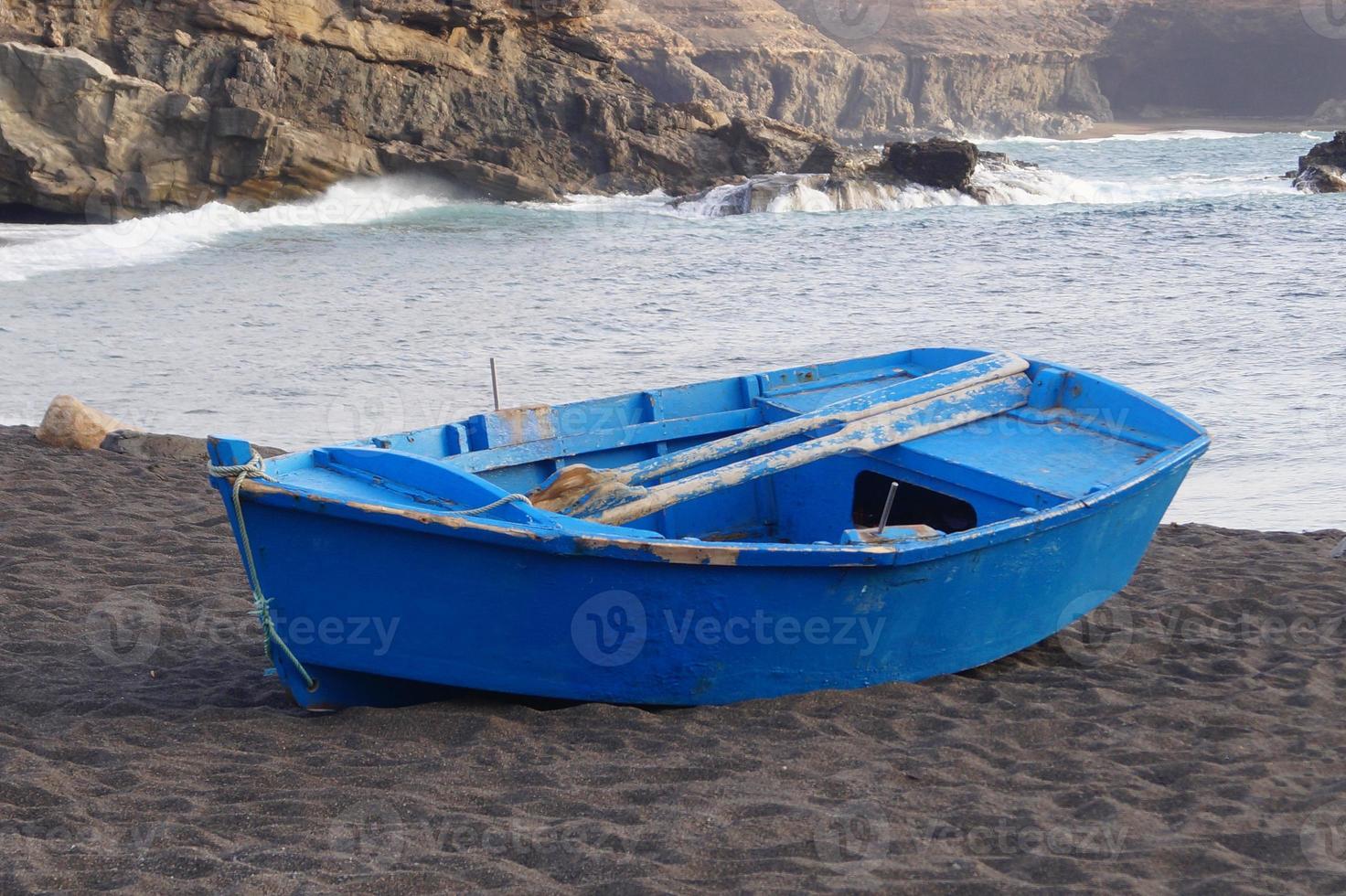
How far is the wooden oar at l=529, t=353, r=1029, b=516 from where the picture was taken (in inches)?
181

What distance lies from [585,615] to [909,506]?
2336 mm

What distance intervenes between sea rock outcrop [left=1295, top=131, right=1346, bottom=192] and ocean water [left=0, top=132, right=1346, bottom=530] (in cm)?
249

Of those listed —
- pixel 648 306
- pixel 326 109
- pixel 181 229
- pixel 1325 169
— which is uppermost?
pixel 326 109

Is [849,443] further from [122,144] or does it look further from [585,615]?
[122,144]

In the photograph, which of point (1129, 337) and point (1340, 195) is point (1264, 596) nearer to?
point (1129, 337)

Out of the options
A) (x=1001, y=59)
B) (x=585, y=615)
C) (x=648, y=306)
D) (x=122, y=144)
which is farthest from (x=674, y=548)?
(x=1001, y=59)

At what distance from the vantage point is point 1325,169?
31.8 metres

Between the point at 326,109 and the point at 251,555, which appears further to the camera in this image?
the point at 326,109

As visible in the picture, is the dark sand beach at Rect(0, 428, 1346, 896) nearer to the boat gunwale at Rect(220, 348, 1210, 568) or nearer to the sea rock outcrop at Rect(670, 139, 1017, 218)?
the boat gunwale at Rect(220, 348, 1210, 568)

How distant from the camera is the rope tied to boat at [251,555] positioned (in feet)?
12.7

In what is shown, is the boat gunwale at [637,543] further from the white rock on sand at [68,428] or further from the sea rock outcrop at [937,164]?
the sea rock outcrop at [937,164]

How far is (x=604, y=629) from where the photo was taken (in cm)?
409

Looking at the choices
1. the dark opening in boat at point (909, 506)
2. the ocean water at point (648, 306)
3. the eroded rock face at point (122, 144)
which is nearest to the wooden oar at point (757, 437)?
the dark opening in boat at point (909, 506)

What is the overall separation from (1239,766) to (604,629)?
215 cm
